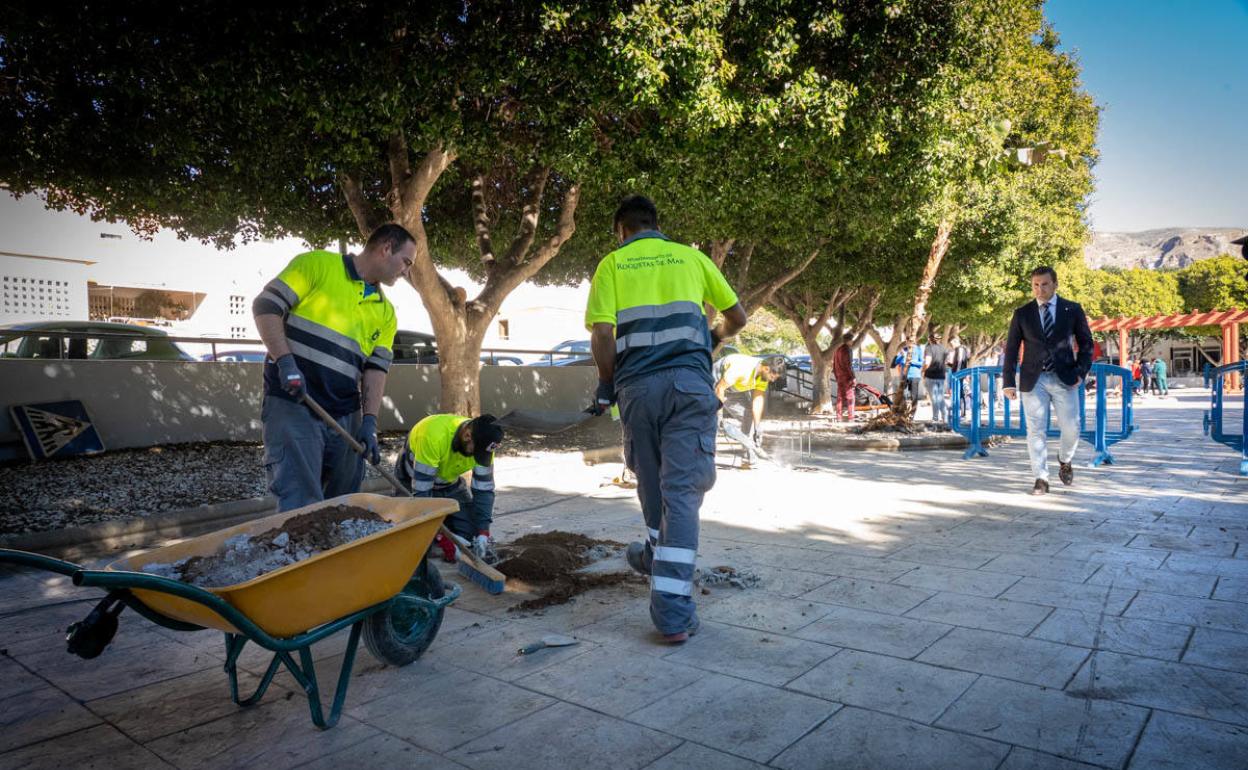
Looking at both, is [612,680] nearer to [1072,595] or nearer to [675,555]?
[675,555]

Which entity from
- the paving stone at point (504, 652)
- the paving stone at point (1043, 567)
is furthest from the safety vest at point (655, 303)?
the paving stone at point (1043, 567)

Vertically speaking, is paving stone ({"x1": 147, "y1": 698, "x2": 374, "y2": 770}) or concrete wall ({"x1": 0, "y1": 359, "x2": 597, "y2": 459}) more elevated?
concrete wall ({"x1": 0, "y1": 359, "x2": 597, "y2": 459})

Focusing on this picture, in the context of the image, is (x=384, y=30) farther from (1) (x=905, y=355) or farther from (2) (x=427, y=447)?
(1) (x=905, y=355)

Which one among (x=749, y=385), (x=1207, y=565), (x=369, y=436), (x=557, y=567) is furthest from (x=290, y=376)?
(x=749, y=385)

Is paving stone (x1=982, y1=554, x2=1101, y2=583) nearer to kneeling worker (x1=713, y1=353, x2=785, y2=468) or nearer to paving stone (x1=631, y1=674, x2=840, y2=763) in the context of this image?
paving stone (x1=631, y1=674, x2=840, y2=763)

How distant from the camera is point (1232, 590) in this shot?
4.00 m

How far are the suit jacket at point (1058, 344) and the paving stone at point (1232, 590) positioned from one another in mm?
2964

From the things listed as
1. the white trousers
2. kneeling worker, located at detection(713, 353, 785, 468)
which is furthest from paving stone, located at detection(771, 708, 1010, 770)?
kneeling worker, located at detection(713, 353, 785, 468)

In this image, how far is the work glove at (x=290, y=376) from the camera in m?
3.35

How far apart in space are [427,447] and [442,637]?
1447mm

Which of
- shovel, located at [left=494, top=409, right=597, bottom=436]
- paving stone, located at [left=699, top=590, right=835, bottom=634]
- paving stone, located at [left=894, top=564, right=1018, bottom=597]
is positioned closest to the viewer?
paving stone, located at [left=699, top=590, right=835, bottom=634]

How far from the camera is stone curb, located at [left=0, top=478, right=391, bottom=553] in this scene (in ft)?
18.9

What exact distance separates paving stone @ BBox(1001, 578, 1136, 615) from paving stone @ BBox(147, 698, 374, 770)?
3.08m

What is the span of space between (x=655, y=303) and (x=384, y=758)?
2.12 meters
